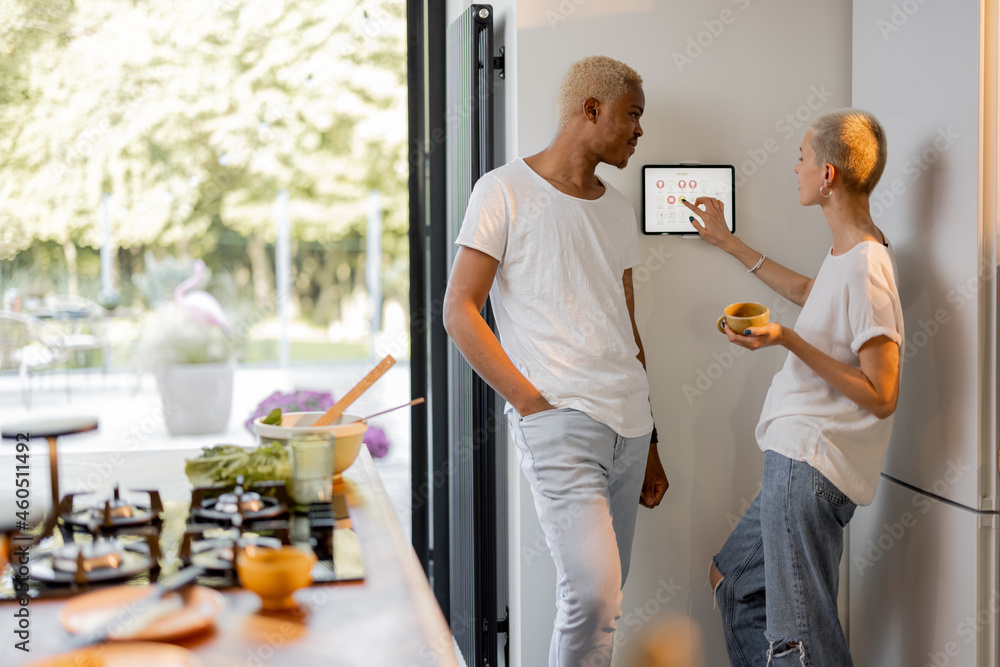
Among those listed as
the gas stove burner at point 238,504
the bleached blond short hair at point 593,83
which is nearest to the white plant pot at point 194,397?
the bleached blond short hair at point 593,83

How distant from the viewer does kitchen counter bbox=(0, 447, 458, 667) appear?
0.75 m

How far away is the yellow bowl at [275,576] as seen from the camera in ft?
2.87

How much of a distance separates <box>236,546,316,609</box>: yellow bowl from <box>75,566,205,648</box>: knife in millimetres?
77

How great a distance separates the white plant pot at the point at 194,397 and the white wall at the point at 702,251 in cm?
237

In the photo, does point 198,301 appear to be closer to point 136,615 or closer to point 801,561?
point 801,561

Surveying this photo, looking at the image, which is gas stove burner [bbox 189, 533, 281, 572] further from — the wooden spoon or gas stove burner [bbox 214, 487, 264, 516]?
the wooden spoon

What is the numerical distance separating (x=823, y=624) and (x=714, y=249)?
97 centimetres

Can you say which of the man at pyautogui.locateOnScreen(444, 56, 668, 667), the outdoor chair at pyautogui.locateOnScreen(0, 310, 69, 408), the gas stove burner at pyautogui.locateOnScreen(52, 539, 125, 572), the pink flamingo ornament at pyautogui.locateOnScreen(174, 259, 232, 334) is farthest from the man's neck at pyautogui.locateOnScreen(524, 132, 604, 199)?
the pink flamingo ornament at pyautogui.locateOnScreen(174, 259, 232, 334)

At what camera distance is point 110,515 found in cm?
104

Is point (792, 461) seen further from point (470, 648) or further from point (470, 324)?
point (470, 648)

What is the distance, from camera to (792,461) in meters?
1.70

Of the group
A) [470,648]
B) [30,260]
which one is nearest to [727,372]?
[470,648]

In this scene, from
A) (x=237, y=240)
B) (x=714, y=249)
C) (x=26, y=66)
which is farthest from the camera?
(x=237, y=240)

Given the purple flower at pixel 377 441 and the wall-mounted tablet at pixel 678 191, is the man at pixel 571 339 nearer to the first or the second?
the wall-mounted tablet at pixel 678 191
